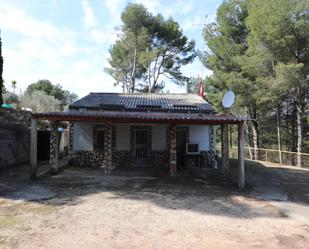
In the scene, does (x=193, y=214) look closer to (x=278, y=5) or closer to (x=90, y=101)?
(x=90, y=101)

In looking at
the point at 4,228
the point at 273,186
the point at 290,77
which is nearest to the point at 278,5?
the point at 290,77

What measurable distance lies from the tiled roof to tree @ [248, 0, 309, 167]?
5.07m

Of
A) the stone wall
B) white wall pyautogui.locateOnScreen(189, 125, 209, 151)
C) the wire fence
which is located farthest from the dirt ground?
the wire fence

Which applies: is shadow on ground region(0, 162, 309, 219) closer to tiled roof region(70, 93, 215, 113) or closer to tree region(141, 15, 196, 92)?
tiled roof region(70, 93, 215, 113)

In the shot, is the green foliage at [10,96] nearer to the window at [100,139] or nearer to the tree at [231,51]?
the window at [100,139]

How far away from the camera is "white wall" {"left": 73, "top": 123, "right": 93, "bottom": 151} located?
46.9 feet

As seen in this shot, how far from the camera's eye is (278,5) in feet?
54.7

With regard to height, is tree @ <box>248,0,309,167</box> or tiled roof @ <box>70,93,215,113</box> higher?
tree @ <box>248,0,309,167</box>

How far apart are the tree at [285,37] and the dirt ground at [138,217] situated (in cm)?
965

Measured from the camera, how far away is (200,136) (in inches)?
587

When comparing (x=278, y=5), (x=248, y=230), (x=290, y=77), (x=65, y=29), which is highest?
(x=278, y=5)

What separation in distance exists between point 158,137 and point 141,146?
36.5 inches

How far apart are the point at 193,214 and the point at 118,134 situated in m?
8.50

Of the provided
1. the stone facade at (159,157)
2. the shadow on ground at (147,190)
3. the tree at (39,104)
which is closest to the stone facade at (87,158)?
the shadow on ground at (147,190)
